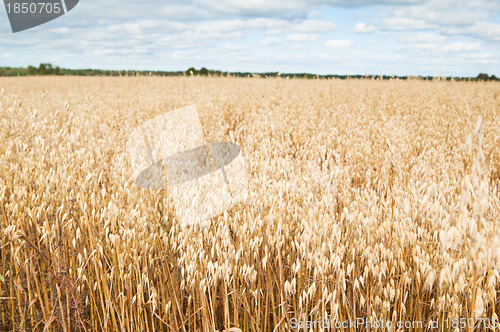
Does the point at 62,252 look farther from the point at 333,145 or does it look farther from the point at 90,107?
the point at 90,107

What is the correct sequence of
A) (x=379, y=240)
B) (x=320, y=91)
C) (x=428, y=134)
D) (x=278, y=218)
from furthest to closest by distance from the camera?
(x=320, y=91) < (x=428, y=134) < (x=278, y=218) < (x=379, y=240)

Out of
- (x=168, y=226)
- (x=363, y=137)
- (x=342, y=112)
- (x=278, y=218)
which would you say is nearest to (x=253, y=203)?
(x=278, y=218)

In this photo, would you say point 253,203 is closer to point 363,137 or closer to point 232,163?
point 232,163

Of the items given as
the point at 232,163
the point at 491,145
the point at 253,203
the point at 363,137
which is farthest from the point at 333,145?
the point at 253,203

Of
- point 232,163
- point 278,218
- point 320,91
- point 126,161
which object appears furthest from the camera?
point 320,91

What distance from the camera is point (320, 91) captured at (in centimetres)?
826

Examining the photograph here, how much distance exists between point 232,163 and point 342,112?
10.0 ft

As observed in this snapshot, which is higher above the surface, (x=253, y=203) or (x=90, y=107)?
(x=90, y=107)

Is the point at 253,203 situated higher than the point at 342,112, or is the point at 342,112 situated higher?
the point at 342,112

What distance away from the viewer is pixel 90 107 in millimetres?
5738

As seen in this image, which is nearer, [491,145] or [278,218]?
[278,218]

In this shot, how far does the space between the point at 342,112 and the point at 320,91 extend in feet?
8.67

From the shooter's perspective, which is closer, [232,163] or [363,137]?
[232,163]

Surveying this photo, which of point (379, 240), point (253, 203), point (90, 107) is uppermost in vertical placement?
point (90, 107)
